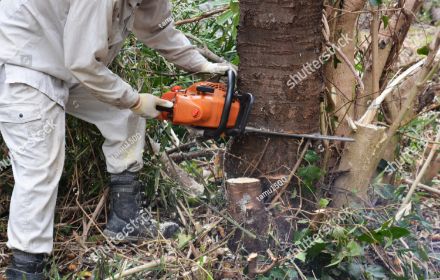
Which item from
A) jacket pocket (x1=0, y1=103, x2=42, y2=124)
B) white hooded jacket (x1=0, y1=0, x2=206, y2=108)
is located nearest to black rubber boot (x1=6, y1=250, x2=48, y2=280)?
jacket pocket (x1=0, y1=103, x2=42, y2=124)

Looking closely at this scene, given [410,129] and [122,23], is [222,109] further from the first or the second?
[410,129]

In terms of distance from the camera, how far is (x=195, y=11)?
4508 millimetres

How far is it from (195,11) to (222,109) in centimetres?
183

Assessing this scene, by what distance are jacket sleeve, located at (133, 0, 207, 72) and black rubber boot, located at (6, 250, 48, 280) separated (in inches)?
50.5

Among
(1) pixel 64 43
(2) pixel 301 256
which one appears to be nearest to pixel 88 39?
(1) pixel 64 43

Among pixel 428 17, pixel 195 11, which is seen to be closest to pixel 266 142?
pixel 195 11

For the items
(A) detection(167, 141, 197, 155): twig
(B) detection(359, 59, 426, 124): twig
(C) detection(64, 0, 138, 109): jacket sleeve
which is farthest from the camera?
(A) detection(167, 141, 197, 155): twig

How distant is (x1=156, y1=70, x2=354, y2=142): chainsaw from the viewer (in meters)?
2.87

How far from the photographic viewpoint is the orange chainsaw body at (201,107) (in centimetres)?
287

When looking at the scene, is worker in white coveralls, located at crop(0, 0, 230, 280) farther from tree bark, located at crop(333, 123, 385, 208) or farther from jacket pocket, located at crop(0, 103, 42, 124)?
tree bark, located at crop(333, 123, 385, 208)

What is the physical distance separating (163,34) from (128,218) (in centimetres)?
102

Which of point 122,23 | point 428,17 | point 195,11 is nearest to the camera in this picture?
point 122,23

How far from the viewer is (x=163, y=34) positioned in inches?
127

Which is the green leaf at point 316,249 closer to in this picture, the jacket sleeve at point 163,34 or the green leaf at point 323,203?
the green leaf at point 323,203
